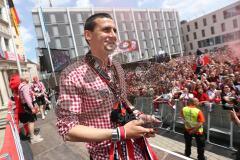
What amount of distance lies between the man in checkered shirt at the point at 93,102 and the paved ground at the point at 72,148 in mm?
4146

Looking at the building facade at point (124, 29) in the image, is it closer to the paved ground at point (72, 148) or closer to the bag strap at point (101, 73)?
the paved ground at point (72, 148)

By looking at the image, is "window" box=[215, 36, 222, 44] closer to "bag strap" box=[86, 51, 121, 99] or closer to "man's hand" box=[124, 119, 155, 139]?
"bag strap" box=[86, 51, 121, 99]

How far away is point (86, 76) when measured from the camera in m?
1.67

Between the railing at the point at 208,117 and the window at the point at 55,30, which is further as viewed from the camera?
the window at the point at 55,30

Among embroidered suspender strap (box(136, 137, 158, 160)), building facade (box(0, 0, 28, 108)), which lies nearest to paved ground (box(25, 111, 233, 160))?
embroidered suspender strap (box(136, 137, 158, 160))

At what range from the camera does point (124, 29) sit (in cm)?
7581

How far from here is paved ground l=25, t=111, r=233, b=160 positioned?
5.95m

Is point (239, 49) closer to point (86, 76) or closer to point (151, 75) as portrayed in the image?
point (151, 75)

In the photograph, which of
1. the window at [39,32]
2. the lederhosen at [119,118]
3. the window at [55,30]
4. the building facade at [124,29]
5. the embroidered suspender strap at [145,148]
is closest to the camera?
the lederhosen at [119,118]

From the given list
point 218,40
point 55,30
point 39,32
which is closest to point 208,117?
point 39,32

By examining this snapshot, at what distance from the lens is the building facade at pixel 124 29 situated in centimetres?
→ 6575

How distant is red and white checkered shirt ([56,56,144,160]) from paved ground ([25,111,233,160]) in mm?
4149

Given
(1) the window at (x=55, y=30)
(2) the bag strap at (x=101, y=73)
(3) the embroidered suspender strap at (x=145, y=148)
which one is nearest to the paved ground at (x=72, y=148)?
(3) the embroidered suspender strap at (x=145, y=148)

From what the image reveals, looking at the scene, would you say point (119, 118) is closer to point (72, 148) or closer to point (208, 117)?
point (72, 148)
